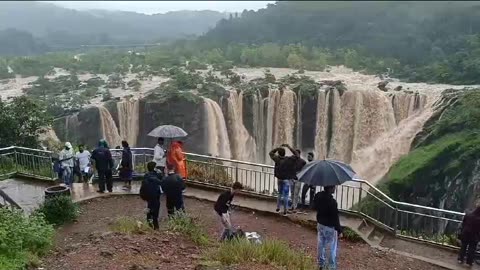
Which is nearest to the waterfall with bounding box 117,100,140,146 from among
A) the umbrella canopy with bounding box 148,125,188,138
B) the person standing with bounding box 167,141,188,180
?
the umbrella canopy with bounding box 148,125,188,138

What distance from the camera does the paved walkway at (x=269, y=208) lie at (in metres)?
9.05

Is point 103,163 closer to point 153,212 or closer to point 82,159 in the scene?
point 82,159

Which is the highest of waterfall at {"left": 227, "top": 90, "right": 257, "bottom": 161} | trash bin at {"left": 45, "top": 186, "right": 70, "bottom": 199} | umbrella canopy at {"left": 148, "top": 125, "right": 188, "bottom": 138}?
umbrella canopy at {"left": 148, "top": 125, "right": 188, "bottom": 138}

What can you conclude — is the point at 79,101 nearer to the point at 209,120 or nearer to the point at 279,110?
the point at 209,120

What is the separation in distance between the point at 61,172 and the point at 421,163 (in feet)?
47.6

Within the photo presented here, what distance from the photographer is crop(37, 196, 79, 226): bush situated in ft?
30.1

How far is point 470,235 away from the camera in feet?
27.2

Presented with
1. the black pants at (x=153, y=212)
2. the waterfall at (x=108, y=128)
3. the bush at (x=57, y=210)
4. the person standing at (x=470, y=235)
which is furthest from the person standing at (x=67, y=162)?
the waterfall at (x=108, y=128)

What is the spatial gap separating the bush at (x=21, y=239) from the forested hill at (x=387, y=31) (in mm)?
31951

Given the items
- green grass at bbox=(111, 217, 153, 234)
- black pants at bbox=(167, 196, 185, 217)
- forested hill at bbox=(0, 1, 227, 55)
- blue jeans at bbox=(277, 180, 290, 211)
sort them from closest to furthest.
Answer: green grass at bbox=(111, 217, 153, 234) → black pants at bbox=(167, 196, 185, 217) → blue jeans at bbox=(277, 180, 290, 211) → forested hill at bbox=(0, 1, 227, 55)

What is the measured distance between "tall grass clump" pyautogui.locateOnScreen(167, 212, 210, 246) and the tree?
31.9ft

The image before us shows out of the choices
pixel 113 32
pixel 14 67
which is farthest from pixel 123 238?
pixel 113 32

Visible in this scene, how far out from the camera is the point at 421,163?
2081 centimetres

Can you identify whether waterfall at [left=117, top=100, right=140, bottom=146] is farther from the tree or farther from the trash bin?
the trash bin
